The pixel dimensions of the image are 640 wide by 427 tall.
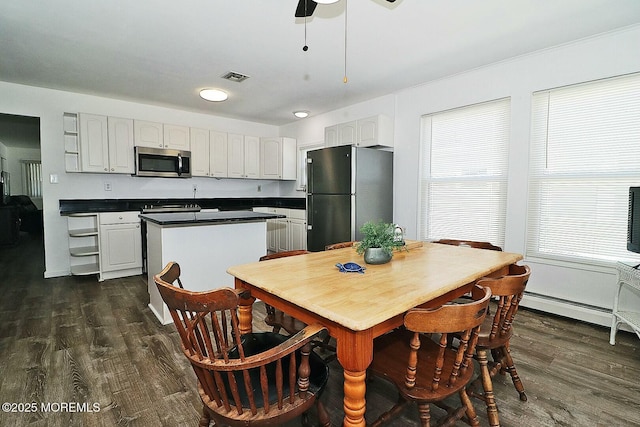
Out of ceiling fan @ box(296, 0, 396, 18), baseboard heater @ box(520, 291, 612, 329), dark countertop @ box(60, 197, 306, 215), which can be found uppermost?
ceiling fan @ box(296, 0, 396, 18)

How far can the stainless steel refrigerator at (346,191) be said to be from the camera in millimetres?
3896

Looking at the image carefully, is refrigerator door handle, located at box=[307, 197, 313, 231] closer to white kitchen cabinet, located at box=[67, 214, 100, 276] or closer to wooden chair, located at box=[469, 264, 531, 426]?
white kitchen cabinet, located at box=[67, 214, 100, 276]

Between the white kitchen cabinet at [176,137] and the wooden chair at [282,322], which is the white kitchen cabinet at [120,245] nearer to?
the white kitchen cabinet at [176,137]

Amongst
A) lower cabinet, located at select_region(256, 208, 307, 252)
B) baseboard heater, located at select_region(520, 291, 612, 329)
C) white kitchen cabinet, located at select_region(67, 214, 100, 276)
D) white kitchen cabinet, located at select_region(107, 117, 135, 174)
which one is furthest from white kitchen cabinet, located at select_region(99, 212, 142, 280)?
baseboard heater, located at select_region(520, 291, 612, 329)

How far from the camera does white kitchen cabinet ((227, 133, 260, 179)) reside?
18.0ft

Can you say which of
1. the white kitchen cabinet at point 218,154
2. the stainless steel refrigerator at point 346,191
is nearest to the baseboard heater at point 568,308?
the stainless steel refrigerator at point 346,191

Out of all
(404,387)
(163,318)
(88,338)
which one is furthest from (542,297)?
(88,338)

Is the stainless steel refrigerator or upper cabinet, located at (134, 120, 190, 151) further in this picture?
upper cabinet, located at (134, 120, 190, 151)

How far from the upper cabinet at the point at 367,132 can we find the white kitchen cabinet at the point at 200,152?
215cm

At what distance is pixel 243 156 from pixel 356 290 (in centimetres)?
475

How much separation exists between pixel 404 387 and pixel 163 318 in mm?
2345

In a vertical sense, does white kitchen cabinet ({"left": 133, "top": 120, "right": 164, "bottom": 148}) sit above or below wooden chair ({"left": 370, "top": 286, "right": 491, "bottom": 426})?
above

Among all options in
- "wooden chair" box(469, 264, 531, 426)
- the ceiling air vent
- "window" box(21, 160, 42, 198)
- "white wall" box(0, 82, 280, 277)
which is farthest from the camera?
"window" box(21, 160, 42, 198)

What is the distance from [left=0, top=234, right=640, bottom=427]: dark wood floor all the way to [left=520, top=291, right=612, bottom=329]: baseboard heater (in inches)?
2.7
